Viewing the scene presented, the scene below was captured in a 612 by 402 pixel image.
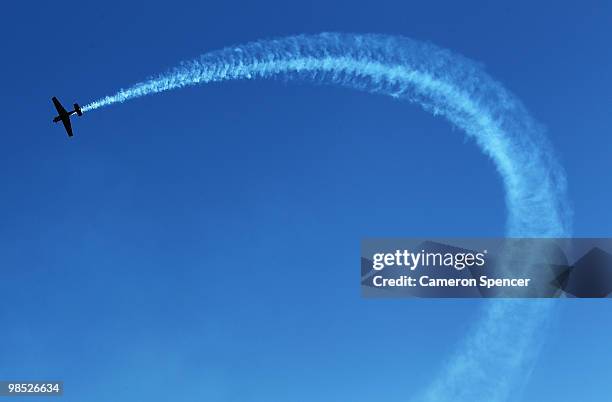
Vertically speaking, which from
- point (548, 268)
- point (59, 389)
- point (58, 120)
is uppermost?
point (58, 120)

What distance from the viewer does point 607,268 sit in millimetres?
49281

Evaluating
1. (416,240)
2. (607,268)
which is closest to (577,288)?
(607,268)

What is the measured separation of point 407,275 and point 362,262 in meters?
3.35

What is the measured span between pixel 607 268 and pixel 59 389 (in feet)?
135

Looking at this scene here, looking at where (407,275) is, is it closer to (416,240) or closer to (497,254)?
(416,240)

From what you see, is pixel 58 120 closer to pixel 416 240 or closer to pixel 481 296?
pixel 416 240

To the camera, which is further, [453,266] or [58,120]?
[58,120]

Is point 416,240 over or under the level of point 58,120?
under

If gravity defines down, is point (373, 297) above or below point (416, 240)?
below

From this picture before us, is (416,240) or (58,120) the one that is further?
(58,120)

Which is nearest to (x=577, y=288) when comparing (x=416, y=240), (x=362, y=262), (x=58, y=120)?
(x=416, y=240)

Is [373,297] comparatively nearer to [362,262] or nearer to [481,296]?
[362,262]

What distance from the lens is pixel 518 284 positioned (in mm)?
48031

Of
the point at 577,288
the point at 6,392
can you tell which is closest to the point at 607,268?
the point at 577,288
